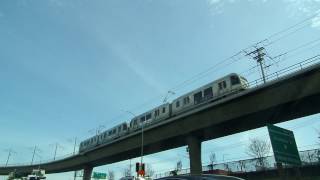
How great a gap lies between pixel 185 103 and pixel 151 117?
Result: 7.92 meters

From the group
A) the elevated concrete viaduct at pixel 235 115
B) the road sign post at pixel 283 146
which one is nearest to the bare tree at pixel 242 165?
the elevated concrete viaduct at pixel 235 115

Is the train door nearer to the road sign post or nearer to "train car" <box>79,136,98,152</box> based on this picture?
the road sign post

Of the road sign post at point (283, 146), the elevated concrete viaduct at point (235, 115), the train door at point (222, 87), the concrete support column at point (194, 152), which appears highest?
the train door at point (222, 87)

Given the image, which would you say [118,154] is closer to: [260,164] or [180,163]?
[260,164]

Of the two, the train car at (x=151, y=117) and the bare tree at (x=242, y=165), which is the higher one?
the train car at (x=151, y=117)

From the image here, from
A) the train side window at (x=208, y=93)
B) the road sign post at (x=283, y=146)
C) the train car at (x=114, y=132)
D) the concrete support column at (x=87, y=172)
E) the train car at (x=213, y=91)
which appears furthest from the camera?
the concrete support column at (x=87, y=172)

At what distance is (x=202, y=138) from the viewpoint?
40.7m

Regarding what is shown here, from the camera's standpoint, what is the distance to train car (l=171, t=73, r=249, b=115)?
3462 cm

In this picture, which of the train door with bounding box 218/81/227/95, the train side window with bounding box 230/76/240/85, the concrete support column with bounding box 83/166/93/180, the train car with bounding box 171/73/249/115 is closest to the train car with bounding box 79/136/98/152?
the concrete support column with bounding box 83/166/93/180

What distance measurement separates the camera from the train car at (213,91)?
114ft

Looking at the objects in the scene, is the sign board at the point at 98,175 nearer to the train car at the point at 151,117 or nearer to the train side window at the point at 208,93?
the train car at the point at 151,117

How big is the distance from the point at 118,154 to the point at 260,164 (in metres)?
25.9

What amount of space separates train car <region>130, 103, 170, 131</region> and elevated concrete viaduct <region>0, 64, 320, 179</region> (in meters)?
1.42

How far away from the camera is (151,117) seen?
153 feet
